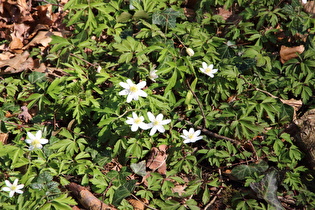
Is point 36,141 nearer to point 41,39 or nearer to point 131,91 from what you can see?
point 131,91

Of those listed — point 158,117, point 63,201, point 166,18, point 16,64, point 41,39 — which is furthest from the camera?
point 41,39

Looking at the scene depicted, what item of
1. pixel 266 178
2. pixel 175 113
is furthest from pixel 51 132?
pixel 266 178

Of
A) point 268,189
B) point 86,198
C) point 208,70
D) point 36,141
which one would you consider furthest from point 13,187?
point 268,189

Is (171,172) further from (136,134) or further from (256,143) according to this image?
(256,143)

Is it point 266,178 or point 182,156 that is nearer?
point 266,178

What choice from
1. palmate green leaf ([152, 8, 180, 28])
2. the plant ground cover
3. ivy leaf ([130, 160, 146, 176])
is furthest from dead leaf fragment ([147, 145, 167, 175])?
palmate green leaf ([152, 8, 180, 28])
